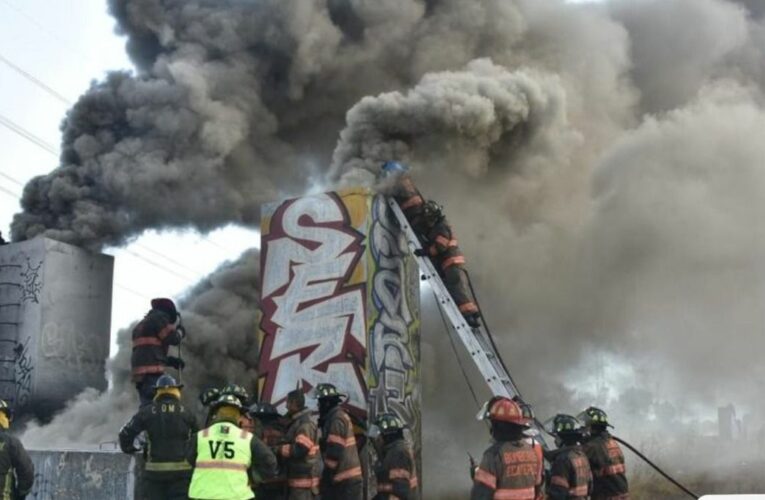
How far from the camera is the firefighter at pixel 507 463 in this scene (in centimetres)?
734

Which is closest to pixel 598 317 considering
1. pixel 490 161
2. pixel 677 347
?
pixel 677 347

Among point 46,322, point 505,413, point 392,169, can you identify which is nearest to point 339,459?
point 505,413

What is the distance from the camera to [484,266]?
69.2ft

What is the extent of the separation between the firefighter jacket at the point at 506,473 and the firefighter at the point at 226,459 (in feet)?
6.60

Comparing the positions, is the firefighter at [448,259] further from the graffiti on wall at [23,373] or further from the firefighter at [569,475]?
the graffiti on wall at [23,373]

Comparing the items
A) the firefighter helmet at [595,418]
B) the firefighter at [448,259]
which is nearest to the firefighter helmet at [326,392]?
the firefighter helmet at [595,418]

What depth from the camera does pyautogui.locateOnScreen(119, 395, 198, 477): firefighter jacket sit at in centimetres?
899

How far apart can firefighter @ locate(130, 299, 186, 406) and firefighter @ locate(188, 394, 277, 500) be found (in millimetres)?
5176

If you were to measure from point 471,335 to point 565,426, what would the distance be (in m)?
3.83

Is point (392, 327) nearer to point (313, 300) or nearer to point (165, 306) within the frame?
point (313, 300)

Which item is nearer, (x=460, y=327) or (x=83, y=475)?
(x=83, y=475)

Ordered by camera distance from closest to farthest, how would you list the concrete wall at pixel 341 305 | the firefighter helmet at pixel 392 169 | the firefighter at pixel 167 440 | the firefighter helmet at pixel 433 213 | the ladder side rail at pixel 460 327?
the firefighter at pixel 167 440 < the ladder side rail at pixel 460 327 < the concrete wall at pixel 341 305 < the firefighter helmet at pixel 433 213 < the firefighter helmet at pixel 392 169

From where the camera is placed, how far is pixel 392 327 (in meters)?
14.2

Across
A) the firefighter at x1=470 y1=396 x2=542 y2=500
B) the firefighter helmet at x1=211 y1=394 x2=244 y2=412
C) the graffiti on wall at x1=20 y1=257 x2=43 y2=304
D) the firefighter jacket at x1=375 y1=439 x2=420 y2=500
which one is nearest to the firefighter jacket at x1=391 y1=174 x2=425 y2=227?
the firefighter jacket at x1=375 y1=439 x2=420 y2=500
